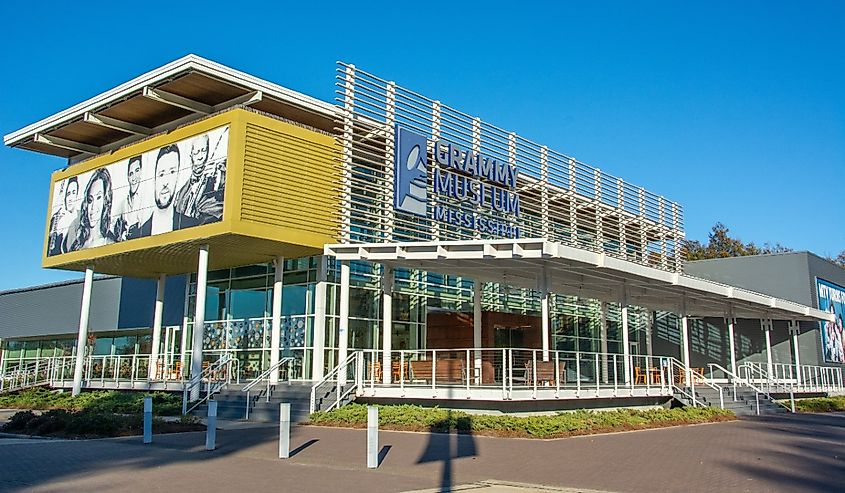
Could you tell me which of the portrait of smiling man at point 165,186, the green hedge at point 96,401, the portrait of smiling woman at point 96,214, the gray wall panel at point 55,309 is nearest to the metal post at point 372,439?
the green hedge at point 96,401

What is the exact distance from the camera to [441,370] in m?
21.8

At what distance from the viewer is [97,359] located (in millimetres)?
30969

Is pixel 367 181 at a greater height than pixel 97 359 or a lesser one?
greater

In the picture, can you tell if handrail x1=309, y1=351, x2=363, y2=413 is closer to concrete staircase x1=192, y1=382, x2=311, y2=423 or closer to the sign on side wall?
concrete staircase x1=192, y1=382, x2=311, y2=423

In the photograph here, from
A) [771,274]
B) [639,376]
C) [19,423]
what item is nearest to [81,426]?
[19,423]

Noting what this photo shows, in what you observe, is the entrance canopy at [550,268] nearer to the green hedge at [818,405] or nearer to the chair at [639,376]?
the chair at [639,376]

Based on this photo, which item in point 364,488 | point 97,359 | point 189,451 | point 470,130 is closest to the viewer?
point 364,488

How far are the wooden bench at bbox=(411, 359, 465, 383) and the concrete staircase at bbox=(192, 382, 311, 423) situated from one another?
3.20 metres

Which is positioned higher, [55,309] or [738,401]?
[55,309]

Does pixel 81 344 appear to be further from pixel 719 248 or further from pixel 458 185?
pixel 719 248


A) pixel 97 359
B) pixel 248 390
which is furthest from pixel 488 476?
pixel 97 359

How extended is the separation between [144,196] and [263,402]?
28.4 feet

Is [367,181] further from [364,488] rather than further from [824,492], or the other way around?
[824,492]

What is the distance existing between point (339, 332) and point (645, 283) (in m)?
9.68
